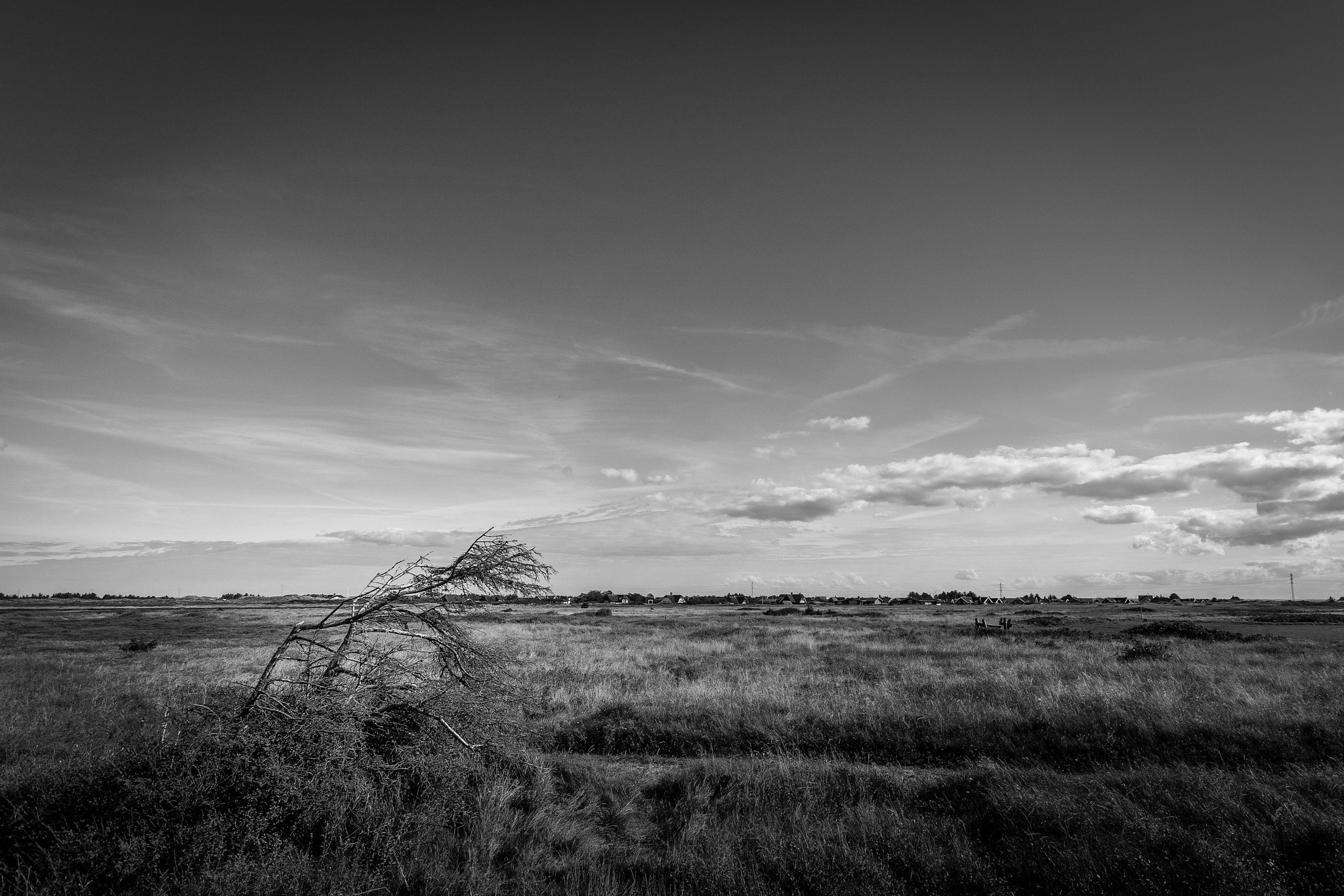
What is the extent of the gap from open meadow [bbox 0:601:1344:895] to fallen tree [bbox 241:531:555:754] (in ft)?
1.16

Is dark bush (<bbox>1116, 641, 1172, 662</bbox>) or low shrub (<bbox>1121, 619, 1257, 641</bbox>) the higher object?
dark bush (<bbox>1116, 641, 1172, 662</bbox>)

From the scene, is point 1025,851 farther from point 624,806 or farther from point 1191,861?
point 624,806

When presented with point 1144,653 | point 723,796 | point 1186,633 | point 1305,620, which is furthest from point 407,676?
point 1305,620

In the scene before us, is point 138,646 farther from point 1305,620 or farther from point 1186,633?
point 1305,620

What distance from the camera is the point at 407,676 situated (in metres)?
8.36

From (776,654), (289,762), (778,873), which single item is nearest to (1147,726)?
(778,873)

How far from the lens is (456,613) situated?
313 inches

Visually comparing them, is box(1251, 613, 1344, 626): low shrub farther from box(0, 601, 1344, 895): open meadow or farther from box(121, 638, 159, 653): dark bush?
box(121, 638, 159, 653): dark bush

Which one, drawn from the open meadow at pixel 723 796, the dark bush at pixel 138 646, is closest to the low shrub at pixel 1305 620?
the open meadow at pixel 723 796

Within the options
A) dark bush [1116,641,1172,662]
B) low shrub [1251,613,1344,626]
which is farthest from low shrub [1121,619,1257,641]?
low shrub [1251,613,1344,626]

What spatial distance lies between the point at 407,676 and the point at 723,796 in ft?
14.2

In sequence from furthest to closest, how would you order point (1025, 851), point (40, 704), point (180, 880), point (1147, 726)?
point (40, 704), point (1147, 726), point (1025, 851), point (180, 880)

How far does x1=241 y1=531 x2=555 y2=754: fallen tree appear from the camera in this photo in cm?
718

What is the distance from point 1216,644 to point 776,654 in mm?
18036
